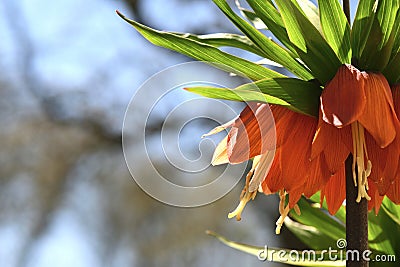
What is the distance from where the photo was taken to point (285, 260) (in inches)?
19.4

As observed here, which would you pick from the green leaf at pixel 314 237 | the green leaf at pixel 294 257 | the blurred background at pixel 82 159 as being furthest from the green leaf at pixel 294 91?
the blurred background at pixel 82 159

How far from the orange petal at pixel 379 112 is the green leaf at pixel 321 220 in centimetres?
25

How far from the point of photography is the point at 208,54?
362 mm

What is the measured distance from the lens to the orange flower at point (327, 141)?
0.35 m

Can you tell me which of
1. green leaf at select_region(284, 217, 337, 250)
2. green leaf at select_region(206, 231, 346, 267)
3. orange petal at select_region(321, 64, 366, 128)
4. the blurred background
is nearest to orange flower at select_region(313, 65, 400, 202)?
orange petal at select_region(321, 64, 366, 128)

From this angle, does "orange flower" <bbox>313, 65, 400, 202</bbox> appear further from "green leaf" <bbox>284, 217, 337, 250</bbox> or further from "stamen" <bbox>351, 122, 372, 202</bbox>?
"green leaf" <bbox>284, 217, 337, 250</bbox>

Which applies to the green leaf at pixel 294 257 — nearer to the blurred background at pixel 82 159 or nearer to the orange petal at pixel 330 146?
the orange petal at pixel 330 146

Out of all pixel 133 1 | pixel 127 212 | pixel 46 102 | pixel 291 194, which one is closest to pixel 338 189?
pixel 291 194

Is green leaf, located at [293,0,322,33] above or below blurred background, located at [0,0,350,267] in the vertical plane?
above

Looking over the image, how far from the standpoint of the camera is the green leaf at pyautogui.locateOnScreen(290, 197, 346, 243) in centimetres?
60

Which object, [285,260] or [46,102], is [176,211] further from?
[285,260]

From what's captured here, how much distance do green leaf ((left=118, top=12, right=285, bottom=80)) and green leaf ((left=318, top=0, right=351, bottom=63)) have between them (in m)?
0.04

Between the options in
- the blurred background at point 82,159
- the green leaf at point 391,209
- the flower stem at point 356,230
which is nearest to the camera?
Answer: the flower stem at point 356,230

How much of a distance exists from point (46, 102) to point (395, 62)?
236 centimetres
